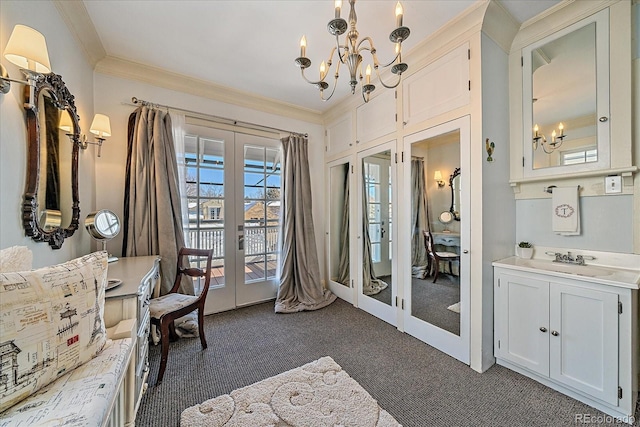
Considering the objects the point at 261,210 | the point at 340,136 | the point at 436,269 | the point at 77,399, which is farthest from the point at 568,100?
the point at 77,399

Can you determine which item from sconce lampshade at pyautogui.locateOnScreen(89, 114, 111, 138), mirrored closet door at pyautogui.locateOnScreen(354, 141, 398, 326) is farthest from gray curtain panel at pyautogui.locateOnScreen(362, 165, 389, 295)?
sconce lampshade at pyautogui.locateOnScreen(89, 114, 111, 138)

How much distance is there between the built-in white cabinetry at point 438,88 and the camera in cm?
196

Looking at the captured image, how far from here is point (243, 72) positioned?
2.64 metres

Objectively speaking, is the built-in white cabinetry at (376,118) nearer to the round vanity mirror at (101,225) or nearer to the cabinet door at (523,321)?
the cabinet door at (523,321)

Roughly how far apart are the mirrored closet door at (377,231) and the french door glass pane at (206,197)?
1710 mm

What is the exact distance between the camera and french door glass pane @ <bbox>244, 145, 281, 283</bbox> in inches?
125

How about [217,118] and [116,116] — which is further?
[217,118]

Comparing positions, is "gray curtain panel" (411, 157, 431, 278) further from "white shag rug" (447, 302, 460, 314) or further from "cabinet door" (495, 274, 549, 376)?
"cabinet door" (495, 274, 549, 376)

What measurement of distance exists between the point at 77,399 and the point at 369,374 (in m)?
1.68

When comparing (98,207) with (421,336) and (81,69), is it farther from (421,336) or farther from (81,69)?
(421,336)

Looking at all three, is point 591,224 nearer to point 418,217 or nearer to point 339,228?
point 418,217

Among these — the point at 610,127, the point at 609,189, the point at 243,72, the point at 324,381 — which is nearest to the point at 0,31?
the point at 243,72

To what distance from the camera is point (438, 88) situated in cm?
213

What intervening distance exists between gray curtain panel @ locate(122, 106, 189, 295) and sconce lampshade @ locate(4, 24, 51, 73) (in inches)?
53.7
